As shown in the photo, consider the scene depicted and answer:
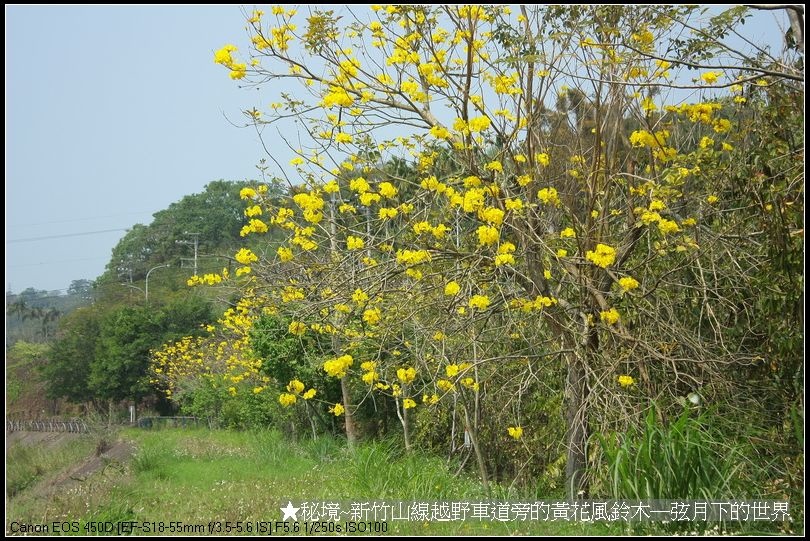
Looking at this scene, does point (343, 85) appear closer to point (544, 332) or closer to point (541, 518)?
point (544, 332)

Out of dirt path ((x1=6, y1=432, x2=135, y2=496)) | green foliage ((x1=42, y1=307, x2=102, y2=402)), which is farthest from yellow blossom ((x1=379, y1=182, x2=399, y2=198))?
green foliage ((x1=42, y1=307, x2=102, y2=402))

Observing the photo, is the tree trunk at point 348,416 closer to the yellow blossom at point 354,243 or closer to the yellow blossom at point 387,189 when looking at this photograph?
the yellow blossom at point 354,243

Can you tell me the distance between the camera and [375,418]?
35.1 feet

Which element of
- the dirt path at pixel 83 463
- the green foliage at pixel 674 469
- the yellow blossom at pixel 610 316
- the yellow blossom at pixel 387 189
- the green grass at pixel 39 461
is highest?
the yellow blossom at pixel 387 189

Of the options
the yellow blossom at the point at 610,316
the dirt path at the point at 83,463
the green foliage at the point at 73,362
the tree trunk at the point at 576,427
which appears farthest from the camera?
the green foliage at the point at 73,362

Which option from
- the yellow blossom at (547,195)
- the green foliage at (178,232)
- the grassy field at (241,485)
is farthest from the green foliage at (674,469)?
the green foliage at (178,232)

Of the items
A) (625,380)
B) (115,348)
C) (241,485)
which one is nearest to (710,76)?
(625,380)

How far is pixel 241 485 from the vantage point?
7.51 meters

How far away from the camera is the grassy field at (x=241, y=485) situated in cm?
578

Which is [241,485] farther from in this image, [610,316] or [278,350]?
[610,316]

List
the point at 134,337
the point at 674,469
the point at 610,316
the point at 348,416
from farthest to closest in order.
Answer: the point at 134,337
the point at 348,416
the point at 610,316
the point at 674,469

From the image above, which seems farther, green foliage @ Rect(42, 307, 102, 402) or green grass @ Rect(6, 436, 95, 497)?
green foliage @ Rect(42, 307, 102, 402)

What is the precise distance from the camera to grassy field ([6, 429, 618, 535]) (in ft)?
19.0

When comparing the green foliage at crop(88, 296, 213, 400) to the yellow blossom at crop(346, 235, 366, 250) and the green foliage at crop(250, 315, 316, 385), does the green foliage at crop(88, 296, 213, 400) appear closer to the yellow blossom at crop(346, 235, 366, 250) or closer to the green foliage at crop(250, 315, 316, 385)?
the green foliage at crop(250, 315, 316, 385)
